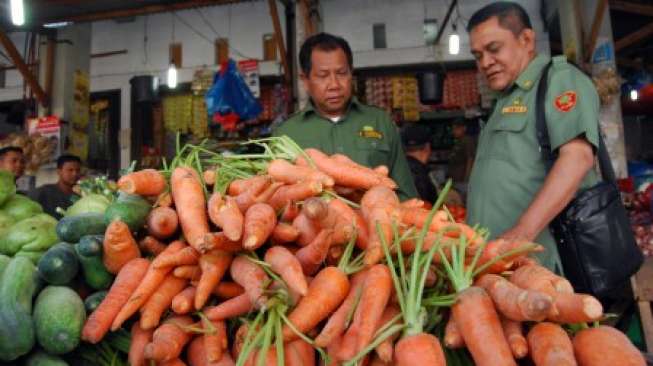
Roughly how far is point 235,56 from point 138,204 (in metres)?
7.26

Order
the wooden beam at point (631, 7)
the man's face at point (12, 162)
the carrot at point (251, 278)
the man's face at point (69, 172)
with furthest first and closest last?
the wooden beam at point (631, 7) → the man's face at point (69, 172) → the man's face at point (12, 162) → the carrot at point (251, 278)

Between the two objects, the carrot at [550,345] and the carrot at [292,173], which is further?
the carrot at [292,173]

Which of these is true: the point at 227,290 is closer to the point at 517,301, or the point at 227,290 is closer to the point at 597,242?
the point at 517,301

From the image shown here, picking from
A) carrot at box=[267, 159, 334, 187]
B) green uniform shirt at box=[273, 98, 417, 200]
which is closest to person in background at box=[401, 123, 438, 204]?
green uniform shirt at box=[273, 98, 417, 200]

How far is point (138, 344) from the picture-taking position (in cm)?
134

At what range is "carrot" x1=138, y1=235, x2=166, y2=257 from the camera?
1.54m

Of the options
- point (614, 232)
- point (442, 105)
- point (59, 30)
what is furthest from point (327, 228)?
point (59, 30)

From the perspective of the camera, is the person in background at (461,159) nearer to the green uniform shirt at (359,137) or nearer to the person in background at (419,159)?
the person in background at (419,159)

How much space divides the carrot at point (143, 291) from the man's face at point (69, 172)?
15.8ft

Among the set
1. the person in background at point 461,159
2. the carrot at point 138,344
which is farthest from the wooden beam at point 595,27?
the carrot at point 138,344

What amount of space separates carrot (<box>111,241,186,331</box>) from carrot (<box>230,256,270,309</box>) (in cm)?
21

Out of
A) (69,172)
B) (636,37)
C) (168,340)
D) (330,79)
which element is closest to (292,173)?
(168,340)

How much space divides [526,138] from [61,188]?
5.16 metres

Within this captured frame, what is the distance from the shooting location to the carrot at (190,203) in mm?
1424
